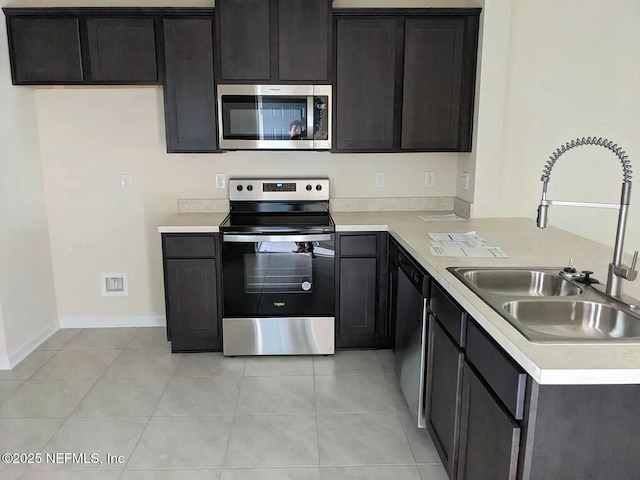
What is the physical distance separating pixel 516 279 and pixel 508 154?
5.39ft

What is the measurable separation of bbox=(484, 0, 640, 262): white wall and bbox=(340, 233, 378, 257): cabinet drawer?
0.84 metres

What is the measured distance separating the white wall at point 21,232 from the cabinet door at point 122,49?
56cm

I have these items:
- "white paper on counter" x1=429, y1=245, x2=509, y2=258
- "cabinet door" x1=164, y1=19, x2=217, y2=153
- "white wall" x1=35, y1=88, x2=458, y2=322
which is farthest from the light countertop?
"cabinet door" x1=164, y1=19, x2=217, y2=153

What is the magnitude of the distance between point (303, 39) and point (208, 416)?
232 cm

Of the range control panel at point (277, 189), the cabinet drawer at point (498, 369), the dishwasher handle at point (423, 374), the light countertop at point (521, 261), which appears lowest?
the dishwasher handle at point (423, 374)

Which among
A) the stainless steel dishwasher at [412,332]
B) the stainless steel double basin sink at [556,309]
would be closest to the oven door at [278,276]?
the stainless steel dishwasher at [412,332]

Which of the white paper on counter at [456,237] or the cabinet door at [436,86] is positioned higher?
the cabinet door at [436,86]

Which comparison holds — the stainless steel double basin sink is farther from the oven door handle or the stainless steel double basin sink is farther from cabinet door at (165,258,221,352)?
cabinet door at (165,258,221,352)

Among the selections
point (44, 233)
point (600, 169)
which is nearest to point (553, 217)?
point (600, 169)

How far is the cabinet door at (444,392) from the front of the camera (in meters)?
1.89

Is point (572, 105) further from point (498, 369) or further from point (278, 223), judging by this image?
point (498, 369)

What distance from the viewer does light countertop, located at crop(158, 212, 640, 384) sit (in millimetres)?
1220

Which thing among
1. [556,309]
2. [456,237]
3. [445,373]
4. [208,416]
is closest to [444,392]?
[445,373]

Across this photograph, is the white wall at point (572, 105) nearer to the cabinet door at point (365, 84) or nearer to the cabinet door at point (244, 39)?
the cabinet door at point (365, 84)
